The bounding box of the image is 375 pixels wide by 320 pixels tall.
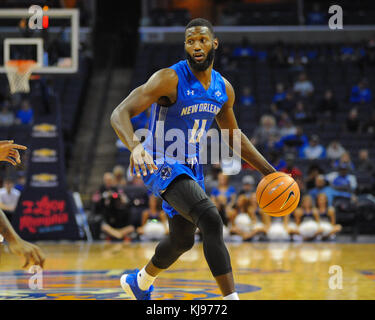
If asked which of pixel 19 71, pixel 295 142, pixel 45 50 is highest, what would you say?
pixel 45 50

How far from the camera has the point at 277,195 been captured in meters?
4.48

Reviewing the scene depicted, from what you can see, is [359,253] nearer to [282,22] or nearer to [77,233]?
[77,233]

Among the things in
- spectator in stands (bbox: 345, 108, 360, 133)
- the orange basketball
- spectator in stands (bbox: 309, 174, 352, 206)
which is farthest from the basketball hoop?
spectator in stands (bbox: 345, 108, 360, 133)

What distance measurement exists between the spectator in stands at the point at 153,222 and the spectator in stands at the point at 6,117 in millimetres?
→ 5559

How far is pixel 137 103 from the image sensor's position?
13.3 ft

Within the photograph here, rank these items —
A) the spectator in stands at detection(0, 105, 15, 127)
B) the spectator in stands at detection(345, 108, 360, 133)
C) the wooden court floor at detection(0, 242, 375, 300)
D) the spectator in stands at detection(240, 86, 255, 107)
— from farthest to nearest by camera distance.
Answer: the spectator in stands at detection(240, 86, 255, 107) → the spectator in stands at detection(0, 105, 15, 127) → the spectator in stands at detection(345, 108, 360, 133) → the wooden court floor at detection(0, 242, 375, 300)

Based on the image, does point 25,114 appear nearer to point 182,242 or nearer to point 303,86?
point 303,86

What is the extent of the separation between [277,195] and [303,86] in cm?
1298

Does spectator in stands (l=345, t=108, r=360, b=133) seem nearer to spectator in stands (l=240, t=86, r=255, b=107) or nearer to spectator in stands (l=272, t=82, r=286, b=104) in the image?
spectator in stands (l=272, t=82, r=286, b=104)

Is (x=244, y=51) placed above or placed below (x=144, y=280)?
Answer: above

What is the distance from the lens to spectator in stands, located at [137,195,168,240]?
Result: 37.0 ft

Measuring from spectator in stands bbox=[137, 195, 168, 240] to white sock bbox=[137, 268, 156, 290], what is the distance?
6.53 m

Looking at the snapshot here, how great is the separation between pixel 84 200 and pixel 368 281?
30.2 feet

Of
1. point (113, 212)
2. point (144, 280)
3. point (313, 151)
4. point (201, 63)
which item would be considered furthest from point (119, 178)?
point (201, 63)
